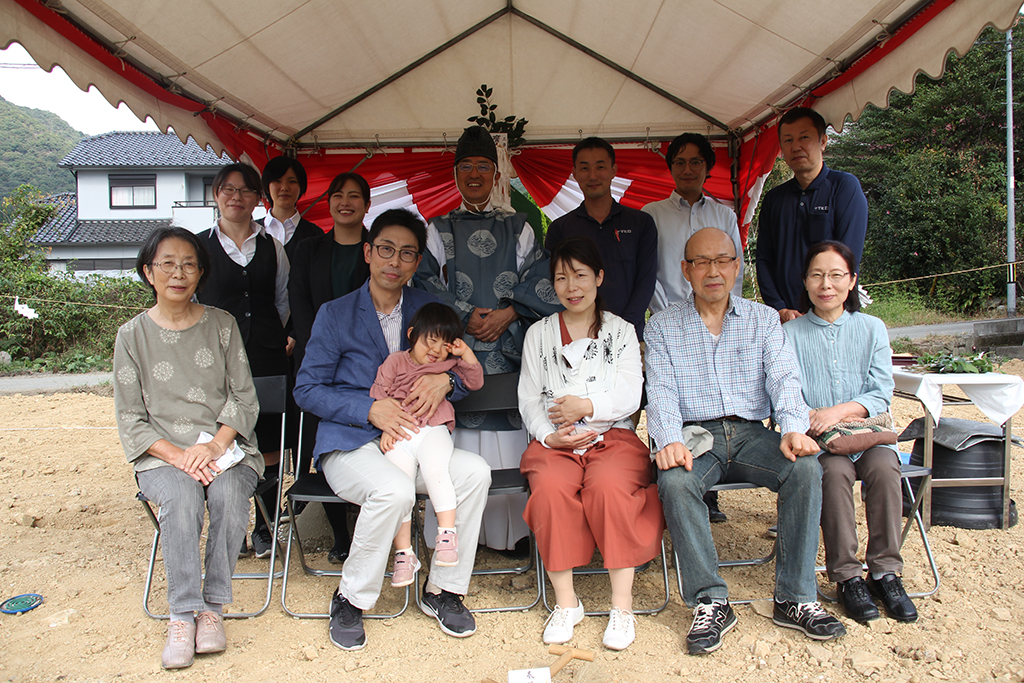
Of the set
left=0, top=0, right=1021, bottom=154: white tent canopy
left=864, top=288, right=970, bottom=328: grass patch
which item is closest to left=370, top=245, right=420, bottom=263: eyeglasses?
left=0, top=0, right=1021, bottom=154: white tent canopy

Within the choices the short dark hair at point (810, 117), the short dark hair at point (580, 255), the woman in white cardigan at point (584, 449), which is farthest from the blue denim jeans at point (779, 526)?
the short dark hair at point (810, 117)

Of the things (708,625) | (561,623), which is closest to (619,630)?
(561,623)

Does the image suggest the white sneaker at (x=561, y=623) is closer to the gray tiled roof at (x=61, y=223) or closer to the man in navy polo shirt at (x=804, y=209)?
the man in navy polo shirt at (x=804, y=209)

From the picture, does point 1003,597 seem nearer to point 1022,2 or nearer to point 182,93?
point 1022,2

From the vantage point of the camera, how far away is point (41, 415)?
25.1 ft

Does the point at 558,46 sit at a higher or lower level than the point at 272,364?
higher

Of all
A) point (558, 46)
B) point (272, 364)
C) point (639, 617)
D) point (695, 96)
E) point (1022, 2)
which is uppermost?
point (558, 46)

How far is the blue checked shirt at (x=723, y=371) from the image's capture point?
279 cm

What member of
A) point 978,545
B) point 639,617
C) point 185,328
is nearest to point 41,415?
point 185,328

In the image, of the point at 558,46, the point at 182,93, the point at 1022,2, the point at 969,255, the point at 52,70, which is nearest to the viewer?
the point at 1022,2

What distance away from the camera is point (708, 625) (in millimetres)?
2441

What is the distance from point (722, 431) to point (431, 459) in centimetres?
120

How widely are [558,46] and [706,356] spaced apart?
2.84m

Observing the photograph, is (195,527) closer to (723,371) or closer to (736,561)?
(723,371)
